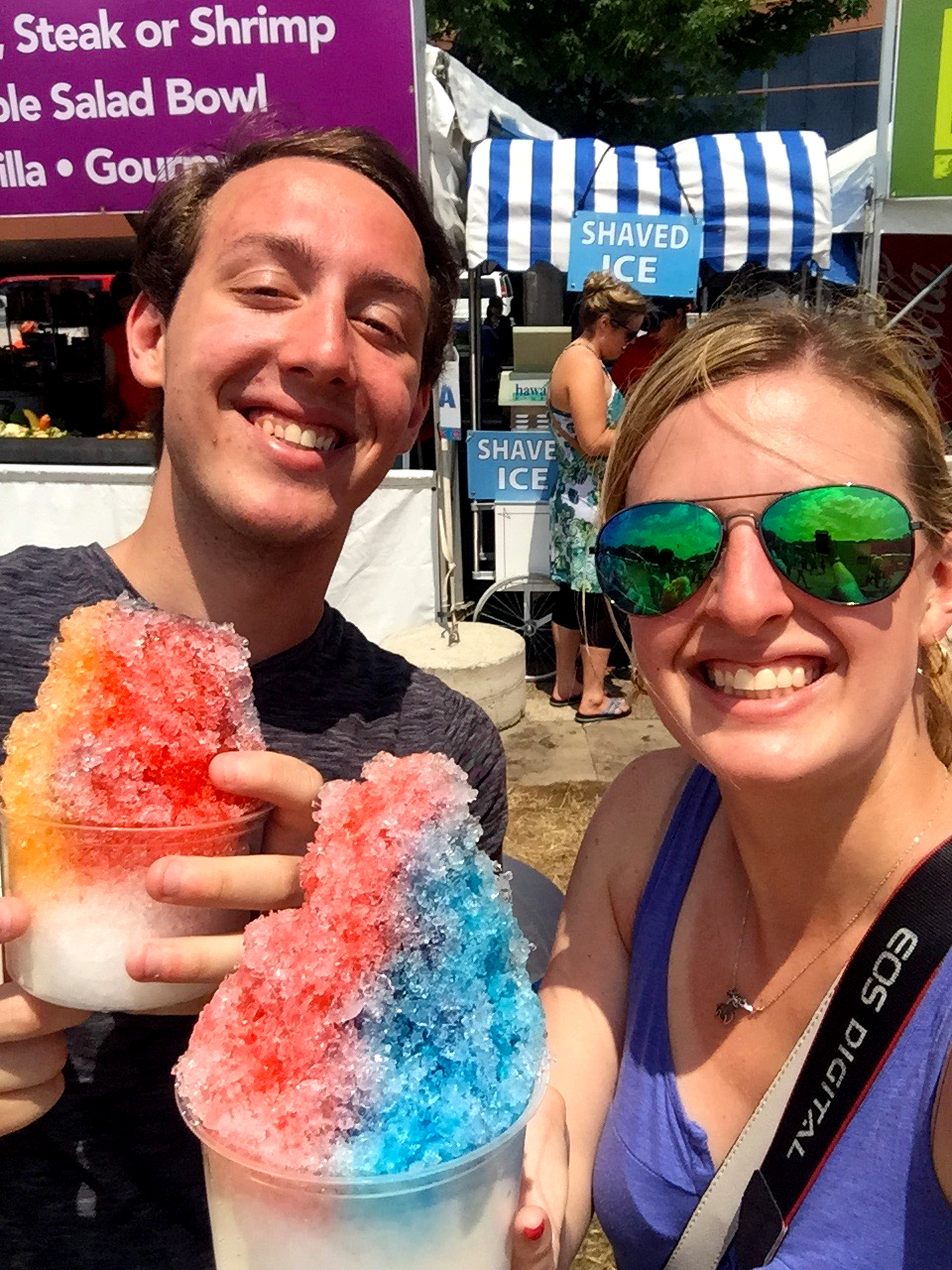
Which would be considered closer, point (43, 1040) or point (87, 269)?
point (43, 1040)

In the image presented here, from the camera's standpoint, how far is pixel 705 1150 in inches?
59.7

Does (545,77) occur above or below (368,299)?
above

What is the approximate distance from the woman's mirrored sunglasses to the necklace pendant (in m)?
0.67

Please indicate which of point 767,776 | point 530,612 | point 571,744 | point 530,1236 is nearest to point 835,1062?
point 767,776

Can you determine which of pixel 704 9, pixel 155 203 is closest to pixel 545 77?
pixel 704 9

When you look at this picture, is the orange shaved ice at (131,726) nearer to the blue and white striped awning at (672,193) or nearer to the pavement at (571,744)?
the pavement at (571,744)

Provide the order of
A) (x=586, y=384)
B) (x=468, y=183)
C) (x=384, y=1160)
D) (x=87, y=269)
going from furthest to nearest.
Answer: (x=87, y=269) < (x=468, y=183) < (x=586, y=384) < (x=384, y=1160)

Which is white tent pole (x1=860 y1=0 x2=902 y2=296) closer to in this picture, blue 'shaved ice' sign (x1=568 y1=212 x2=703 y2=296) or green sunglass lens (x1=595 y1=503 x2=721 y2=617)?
blue 'shaved ice' sign (x1=568 y1=212 x2=703 y2=296)

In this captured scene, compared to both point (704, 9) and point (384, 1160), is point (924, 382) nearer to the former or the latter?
point (384, 1160)

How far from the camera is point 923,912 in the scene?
1394mm

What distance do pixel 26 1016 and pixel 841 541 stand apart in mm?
1213

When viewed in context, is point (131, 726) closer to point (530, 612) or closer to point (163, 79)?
point (163, 79)

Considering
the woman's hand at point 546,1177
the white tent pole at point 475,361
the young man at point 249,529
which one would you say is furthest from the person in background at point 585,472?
the woman's hand at point 546,1177

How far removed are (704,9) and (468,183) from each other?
36.7ft
